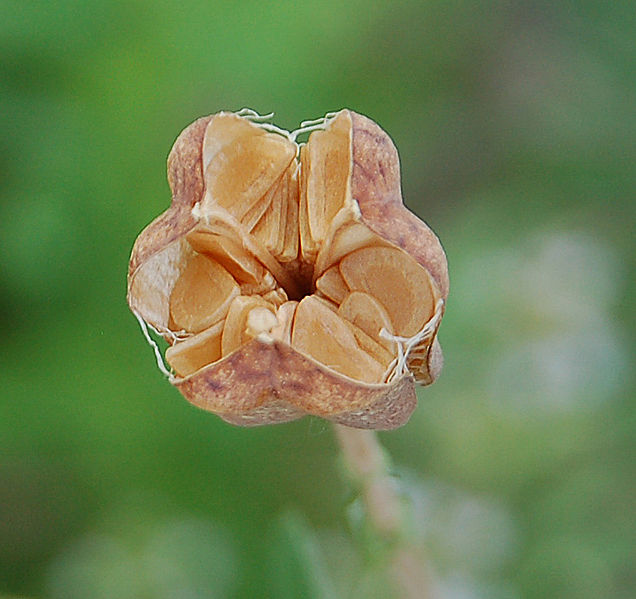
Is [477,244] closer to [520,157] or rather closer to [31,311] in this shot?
[520,157]

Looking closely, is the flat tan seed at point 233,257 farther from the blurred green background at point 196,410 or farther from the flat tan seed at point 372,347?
the blurred green background at point 196,410

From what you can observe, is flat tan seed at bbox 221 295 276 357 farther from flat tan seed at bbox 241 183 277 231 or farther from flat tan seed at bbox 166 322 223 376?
flat tan seed at bbox 241 183 277 231

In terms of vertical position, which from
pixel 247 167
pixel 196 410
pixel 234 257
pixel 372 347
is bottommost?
pixel 196 410

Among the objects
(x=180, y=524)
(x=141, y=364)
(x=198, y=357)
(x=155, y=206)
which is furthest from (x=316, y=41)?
(x=198, y=357)

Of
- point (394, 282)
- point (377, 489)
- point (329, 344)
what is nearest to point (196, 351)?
point (329, 344)

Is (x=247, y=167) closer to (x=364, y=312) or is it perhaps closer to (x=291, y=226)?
(x=291, y=226)
